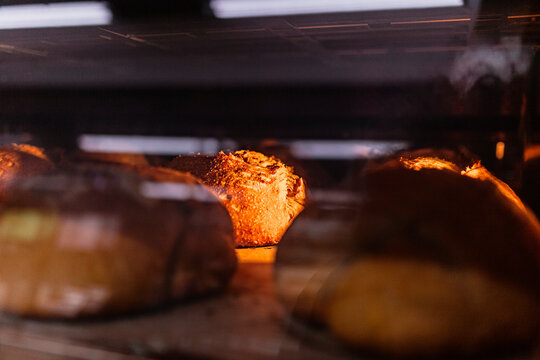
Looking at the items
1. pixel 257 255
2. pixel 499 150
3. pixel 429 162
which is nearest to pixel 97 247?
pixel 257 255

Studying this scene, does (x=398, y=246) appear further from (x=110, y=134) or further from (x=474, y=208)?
(x=110, y=134)

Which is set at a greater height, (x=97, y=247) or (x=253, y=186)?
(x=97, y=247)

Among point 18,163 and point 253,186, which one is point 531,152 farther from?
point 18,163

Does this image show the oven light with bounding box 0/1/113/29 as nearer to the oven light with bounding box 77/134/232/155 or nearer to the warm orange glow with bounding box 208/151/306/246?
the oven light with bounding box 77/134/232/155

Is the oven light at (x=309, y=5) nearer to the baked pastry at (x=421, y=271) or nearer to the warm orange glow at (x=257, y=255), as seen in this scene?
the baked pastry at (x=421, y=271)

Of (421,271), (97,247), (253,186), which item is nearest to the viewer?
(421,271)

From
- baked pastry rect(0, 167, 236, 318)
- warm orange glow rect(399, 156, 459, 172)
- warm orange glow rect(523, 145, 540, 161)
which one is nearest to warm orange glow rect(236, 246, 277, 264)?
baked pastry rect(0, 167, 236, 318)

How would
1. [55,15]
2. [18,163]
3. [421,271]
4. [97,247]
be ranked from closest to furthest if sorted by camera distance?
[421,271], [97,247], [55,15], [18,163]
